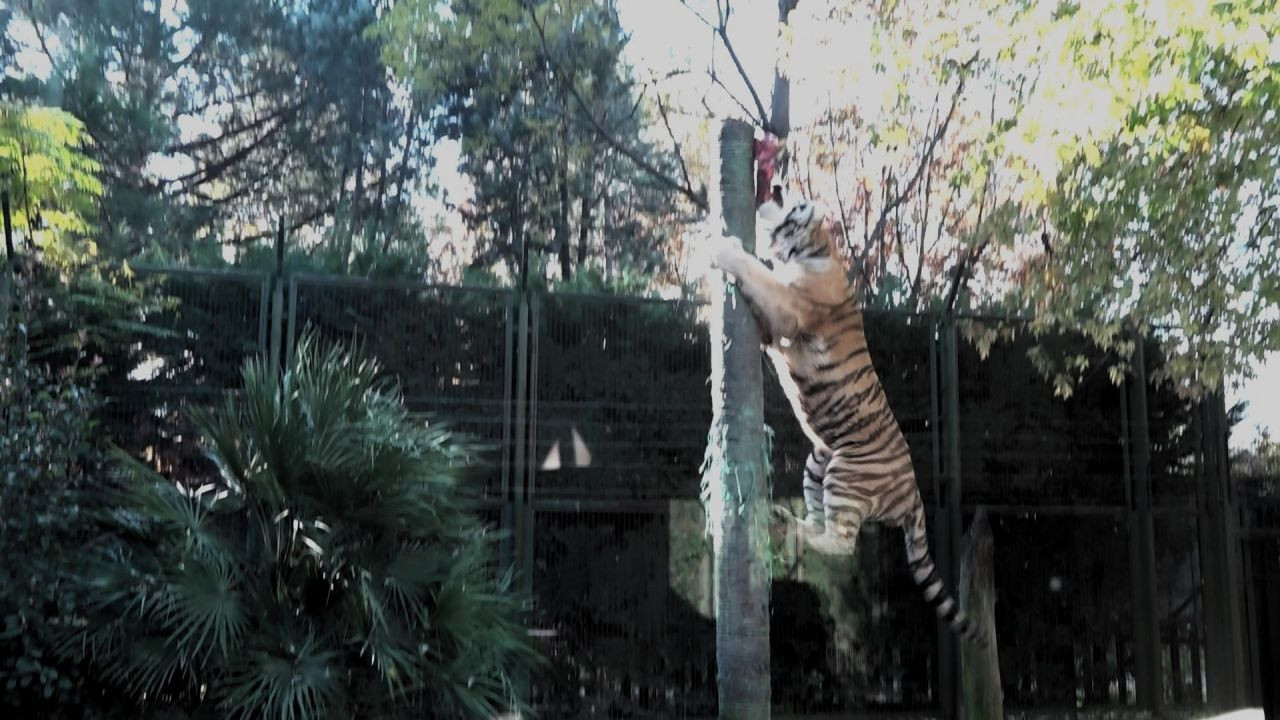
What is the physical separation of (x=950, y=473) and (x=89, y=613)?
6.22 metres

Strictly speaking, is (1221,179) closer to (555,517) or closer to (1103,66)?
(1103,66)

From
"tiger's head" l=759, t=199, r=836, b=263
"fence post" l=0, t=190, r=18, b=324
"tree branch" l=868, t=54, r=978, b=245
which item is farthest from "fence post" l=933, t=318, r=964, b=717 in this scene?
"fence post" l=0, t=190, r=18, b=324

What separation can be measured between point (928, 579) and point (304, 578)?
407 centimetres

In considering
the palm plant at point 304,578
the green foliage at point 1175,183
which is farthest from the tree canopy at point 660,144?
the palm plant at point 304,578

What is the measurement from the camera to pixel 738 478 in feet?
16.0

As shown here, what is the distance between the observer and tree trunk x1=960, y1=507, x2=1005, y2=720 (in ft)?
26.0

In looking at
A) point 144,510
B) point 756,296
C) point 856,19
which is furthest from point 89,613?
point 856,19

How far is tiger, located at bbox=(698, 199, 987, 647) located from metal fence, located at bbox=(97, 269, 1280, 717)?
969mm

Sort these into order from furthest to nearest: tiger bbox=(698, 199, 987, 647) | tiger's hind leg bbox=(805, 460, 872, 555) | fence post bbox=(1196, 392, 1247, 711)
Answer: fence post bbox=(1196, 392, 1247, 711)
tiger's hind leg bbox=(805, 460, 872, 555)
tiger bbox=(698, 199, 987, 647)

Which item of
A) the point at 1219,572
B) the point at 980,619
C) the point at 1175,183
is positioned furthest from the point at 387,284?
the point at 1219,572

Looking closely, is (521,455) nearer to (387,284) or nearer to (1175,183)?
(387,284)

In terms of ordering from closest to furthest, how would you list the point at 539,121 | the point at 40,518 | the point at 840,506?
1. the point at 40,518
2. the point at 840,506
3. the point at 539,121

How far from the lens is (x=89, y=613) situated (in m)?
5.95

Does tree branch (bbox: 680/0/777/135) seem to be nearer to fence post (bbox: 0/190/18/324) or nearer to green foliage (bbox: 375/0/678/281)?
green foliage (bbox: 375/0/678/281)
